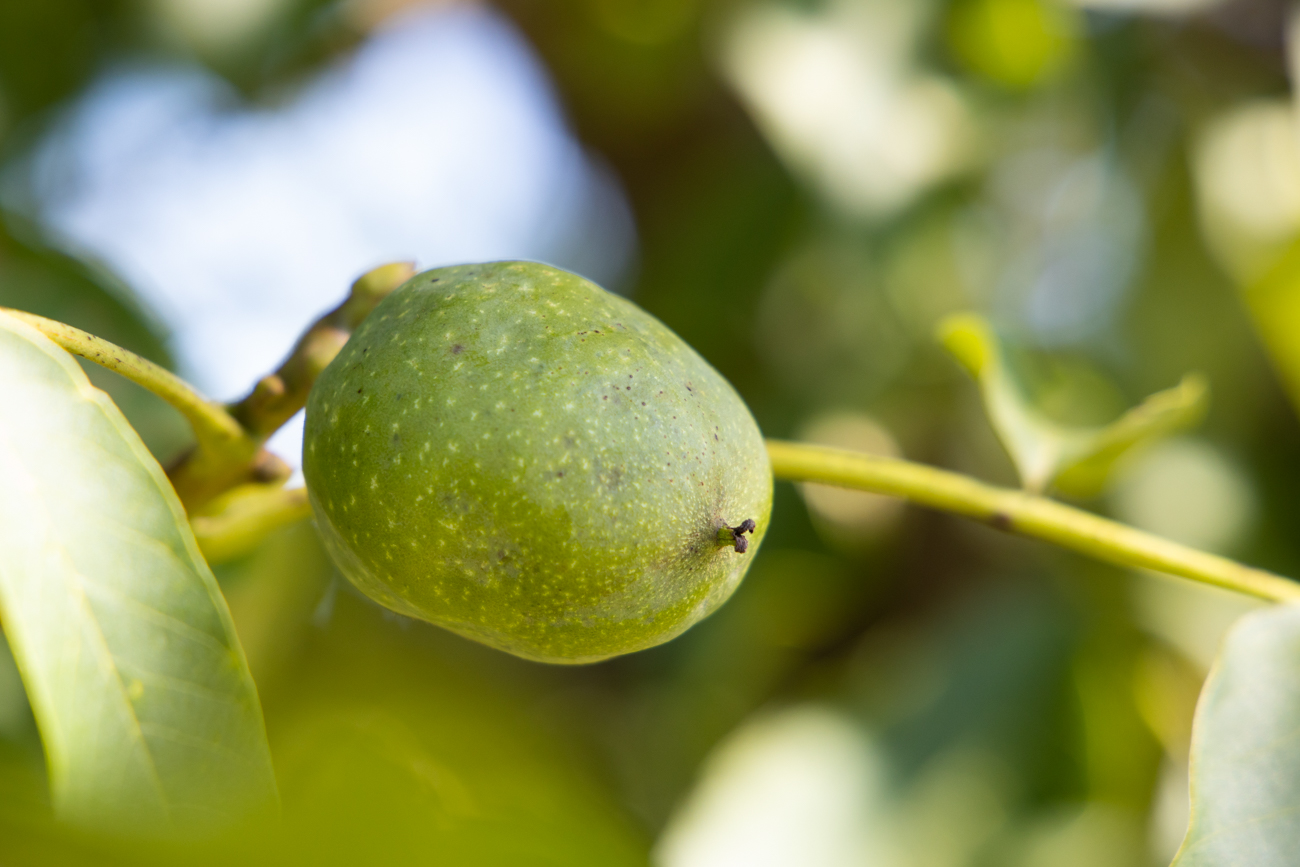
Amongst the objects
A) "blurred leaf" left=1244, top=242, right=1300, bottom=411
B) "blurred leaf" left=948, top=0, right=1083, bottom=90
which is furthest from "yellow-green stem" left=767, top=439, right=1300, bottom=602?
"blurred leaf" left=948, top=0, right=1083, bottom=90

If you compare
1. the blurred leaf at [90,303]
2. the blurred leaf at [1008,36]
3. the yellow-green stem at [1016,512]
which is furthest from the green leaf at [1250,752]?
the blurred leaf at [1008,36]

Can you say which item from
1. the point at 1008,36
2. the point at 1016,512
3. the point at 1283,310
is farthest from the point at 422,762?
the point at 1008,36

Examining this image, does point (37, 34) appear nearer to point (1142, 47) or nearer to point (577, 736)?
point (577, 736)

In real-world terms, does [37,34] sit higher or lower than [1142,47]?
higher

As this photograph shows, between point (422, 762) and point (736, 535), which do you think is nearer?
point (736, 535)

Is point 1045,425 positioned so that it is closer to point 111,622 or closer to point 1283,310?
point 111,622

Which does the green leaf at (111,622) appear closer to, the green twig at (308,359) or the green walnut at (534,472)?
the green walnut at (534,472)

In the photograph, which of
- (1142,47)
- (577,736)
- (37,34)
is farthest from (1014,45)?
(37,34)
